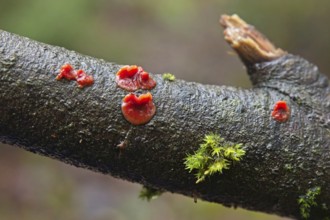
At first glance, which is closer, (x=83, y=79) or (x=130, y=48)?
(x=83, y=79)

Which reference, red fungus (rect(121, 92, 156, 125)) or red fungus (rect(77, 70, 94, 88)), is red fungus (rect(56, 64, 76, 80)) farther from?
red fungus (rect(121, 92, 156, 125))

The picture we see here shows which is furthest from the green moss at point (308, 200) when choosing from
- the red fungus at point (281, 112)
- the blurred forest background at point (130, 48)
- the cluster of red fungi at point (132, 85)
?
the blurred forest background at point (130, 48)

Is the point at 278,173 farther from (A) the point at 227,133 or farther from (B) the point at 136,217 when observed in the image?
(B) the point at 136,217

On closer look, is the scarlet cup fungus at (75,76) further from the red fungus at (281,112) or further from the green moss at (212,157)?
the red fungus at (281,112)

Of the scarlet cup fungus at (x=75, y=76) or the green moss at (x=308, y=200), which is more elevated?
the scarlet cup fungus at (x=75, y=76)

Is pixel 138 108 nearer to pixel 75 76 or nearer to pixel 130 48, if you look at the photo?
pixel 75 76

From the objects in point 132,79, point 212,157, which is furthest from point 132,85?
point 212,157
